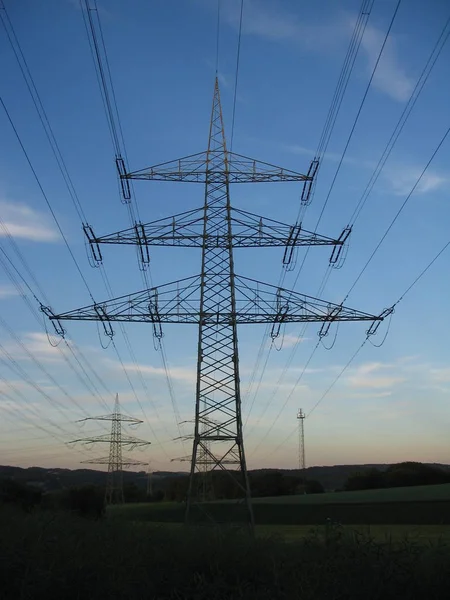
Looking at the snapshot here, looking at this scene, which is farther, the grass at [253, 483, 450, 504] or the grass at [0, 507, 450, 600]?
the grass at [253, 483, 450, 504]

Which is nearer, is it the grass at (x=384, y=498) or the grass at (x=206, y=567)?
the grass at (x=206, y=567)

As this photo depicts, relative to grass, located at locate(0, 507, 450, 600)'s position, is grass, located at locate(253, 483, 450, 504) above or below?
above

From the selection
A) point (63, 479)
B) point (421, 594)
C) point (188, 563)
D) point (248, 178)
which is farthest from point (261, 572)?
point (63, 479)

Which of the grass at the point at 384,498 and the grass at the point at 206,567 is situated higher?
the grass at the point at 384,498

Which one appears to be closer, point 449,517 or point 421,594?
point 421,594

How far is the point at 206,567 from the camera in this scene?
10.7 m

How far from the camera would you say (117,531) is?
12328mm

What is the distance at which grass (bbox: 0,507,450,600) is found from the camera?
30.5 ft

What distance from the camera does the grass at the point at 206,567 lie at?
9.30 meters

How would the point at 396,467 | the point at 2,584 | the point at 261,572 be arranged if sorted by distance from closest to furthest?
the point at 2,584, the point at 261,572, the point at 396,467

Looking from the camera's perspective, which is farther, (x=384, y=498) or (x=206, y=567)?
(x=384, y=498)

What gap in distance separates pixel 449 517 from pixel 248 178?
80.3ft

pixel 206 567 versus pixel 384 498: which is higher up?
pixel 384 498

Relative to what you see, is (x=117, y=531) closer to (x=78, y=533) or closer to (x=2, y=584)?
(x=78, y=533)
